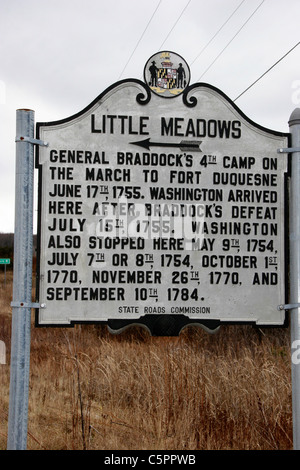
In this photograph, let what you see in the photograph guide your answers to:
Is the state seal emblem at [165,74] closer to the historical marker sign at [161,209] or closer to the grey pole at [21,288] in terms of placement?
the historical marker sign at [161,209]

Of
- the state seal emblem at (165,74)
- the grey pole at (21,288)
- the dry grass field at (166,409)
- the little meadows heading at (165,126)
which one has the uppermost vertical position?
the state seal emblem at (165,74)

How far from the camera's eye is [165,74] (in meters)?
4.44

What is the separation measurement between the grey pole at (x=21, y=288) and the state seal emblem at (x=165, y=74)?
3.40 ft

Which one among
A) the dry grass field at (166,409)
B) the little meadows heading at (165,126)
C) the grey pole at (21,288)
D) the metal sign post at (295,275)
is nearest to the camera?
the grey pole at (21,288)

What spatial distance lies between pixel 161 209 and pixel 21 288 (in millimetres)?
1213

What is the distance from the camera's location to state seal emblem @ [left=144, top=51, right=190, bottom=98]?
14.5 ft

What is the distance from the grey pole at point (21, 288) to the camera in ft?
13.7

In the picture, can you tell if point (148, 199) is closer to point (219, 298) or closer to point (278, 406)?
point (219, 298)

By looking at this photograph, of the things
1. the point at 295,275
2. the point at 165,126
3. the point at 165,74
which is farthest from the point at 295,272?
the point at 165,74

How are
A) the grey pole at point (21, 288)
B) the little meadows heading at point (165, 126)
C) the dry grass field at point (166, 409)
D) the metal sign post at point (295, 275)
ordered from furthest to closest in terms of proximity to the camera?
1. the dry grass field at point (166, 409)
2. the metal sign post at point (295, 275)
3. the little meadows heading at point (165, 126)
4. the grey pole at point (21, 288)
